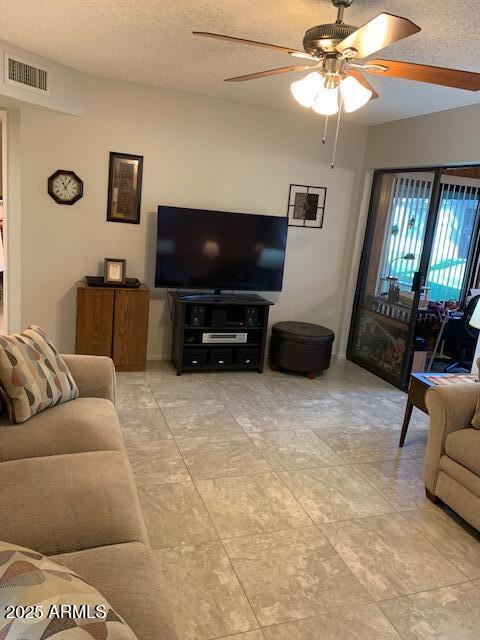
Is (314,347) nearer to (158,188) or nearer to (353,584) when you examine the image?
(158,188)

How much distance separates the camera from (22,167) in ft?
13.9

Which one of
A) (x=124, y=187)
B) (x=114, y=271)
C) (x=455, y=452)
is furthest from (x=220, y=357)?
(x=455, y=452)

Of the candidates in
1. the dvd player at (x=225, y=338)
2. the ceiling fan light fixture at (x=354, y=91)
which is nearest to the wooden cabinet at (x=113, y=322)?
the dvd player at (x=225, y=338)

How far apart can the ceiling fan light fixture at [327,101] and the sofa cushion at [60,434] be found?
1789mm

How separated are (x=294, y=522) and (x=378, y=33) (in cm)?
224

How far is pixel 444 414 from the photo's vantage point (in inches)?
111

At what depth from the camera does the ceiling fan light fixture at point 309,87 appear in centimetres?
220

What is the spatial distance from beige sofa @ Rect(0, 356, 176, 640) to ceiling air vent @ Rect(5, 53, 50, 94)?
2.57 meters

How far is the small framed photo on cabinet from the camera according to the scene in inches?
173

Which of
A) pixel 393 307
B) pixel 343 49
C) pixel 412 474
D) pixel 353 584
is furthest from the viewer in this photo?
pixel 393 307

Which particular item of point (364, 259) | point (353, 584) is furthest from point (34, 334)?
point (364, 259)

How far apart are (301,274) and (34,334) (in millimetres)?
3285

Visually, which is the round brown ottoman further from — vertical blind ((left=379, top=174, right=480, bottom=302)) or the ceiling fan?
the ceiling fan

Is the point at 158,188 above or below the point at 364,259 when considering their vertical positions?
above
